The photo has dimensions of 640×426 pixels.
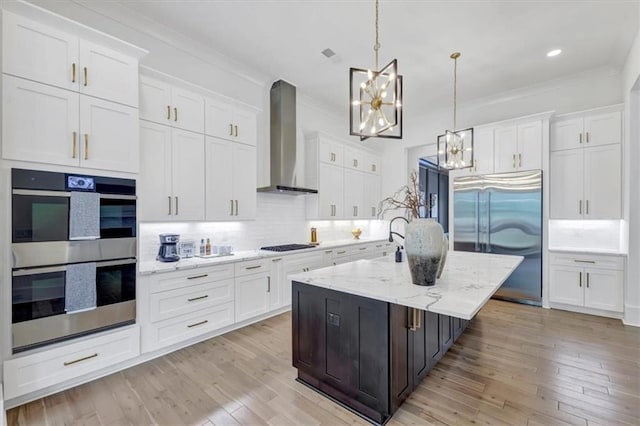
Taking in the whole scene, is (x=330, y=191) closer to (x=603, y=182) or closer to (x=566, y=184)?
(x=566, y=184)

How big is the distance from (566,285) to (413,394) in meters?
3.40

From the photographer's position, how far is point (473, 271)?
249cm

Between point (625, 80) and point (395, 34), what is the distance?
3248mm

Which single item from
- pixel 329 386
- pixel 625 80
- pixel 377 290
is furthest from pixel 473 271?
pixel 625 80

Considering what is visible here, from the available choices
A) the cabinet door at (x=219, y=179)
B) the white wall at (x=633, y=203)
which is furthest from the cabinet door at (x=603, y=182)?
the cabinet door at (x=219, y=179)

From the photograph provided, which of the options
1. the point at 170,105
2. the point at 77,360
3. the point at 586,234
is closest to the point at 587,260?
the point at 586,234

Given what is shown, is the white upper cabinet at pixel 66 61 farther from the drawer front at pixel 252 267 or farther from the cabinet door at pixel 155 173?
the drawer front at pixel 252 267

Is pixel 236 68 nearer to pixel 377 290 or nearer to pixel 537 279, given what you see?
pixel 377 290

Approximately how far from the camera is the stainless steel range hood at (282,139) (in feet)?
14.3

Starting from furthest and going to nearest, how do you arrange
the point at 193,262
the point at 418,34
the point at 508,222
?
1. the point at 508,222
2. the point at 418,34
3. the point at 193,262

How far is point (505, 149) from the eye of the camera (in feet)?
15.0

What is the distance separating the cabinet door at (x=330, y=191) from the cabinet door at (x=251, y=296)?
69.3 inches

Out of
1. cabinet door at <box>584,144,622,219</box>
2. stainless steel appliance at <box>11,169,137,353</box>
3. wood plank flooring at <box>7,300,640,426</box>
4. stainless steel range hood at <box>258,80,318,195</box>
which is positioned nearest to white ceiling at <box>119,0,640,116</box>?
stainless steel range hood at <box>258,80,318,195</box>

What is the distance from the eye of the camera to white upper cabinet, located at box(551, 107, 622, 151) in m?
3.91
